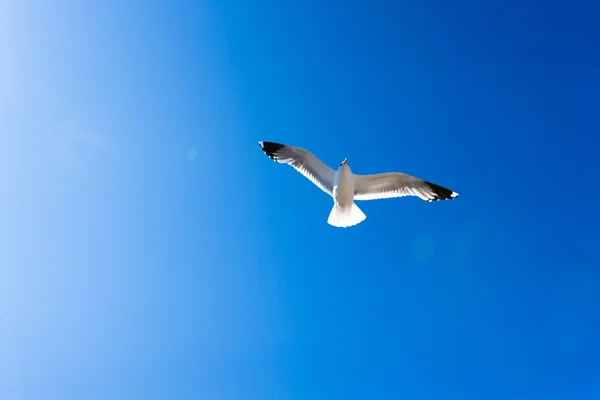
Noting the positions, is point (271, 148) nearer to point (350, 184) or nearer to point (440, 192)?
point (350, 184)

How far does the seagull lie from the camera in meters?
8.27

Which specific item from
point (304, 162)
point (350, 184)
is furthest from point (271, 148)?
point (350, 184)

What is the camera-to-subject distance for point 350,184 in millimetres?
8242

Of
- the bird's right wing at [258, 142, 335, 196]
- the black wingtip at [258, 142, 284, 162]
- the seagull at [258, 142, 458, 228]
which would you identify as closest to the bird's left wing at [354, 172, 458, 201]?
the seagull at [258, 142, 458, 228]

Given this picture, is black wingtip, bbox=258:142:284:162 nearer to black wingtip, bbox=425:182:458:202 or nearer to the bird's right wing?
the bird's right wing

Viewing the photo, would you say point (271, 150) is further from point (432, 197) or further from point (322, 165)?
point (432, 197)

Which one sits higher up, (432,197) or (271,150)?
(271,150)

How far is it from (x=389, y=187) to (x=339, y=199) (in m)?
0.98

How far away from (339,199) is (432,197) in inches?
64.3

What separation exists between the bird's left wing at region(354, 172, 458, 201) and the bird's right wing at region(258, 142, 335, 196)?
0.51 meters

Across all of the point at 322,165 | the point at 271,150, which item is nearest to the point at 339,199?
the point at 322,165

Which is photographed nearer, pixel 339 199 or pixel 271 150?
pixel 339 199

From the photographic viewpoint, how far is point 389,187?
860 centimetres

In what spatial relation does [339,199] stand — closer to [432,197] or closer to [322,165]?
[322,165]
